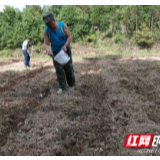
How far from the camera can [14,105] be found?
458 cm

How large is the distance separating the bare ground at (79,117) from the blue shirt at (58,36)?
135 centimetres

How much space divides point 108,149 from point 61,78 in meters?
2.73

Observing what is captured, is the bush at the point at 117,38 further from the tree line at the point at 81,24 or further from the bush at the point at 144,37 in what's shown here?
the bush at the point at 144,37

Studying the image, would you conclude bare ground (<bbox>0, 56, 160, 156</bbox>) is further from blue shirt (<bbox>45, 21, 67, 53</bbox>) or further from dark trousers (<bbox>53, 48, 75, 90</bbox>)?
blue shirt (<bbox>45, 21, 67, 53</bbox>)

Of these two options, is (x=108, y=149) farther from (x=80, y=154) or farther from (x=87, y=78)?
(x=87, y=78)

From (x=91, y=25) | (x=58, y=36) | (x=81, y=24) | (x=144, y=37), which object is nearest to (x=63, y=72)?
(x=58, y=36)

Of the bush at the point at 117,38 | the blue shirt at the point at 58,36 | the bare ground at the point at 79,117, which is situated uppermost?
the blue shirt at the point at 58,36

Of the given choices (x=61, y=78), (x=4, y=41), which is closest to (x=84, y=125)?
(x=61, y=78)

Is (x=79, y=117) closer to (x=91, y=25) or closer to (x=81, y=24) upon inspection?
(x=81, y=24)

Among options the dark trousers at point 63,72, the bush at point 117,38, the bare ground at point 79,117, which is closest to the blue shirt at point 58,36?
the dark trousers at point 63,72

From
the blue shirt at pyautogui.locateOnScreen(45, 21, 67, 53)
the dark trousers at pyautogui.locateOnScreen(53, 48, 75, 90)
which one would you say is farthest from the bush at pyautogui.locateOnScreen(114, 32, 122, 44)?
the blue shirt at pyautogui.locateOnScreen(45, 21, 67, 53)

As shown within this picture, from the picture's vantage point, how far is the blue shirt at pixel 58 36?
4.57 metres

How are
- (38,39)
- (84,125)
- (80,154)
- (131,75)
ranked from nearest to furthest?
(80,154) → (84,125) → (131,75) → (38,39)

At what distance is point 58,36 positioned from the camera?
15.1 feet
